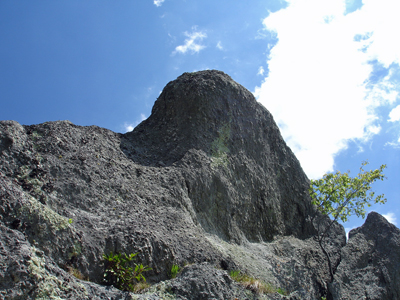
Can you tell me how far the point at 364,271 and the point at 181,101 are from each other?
1156 centimetres

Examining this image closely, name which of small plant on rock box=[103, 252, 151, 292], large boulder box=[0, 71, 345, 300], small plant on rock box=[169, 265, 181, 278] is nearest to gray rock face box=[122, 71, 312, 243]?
large boulder box=[0, 71, 345, 300]

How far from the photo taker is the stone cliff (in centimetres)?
789

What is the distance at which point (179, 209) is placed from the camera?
12.7 m

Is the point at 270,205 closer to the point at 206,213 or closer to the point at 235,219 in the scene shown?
the point at 235,219

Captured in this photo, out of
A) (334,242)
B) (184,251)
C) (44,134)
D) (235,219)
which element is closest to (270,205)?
(235,219)

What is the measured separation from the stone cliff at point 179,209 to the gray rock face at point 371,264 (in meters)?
0.06

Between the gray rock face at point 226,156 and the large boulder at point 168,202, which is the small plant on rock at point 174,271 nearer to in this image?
the large boulder at point 168,202

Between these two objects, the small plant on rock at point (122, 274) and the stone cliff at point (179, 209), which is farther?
the small plant on rock at point (122, 274)

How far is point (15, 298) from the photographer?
6.03 m

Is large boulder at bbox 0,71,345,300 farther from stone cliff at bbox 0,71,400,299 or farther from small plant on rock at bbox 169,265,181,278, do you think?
small plant on rock at bbox 169,265,181,278

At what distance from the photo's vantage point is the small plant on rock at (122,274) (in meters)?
8.07

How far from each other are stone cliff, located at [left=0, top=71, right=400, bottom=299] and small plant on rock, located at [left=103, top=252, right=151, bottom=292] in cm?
27

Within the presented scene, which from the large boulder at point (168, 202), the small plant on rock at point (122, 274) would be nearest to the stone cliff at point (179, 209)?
the large boulder at point (168, 202)

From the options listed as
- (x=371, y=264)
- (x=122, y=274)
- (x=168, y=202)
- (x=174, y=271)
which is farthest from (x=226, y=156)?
(x=122, y=274)
